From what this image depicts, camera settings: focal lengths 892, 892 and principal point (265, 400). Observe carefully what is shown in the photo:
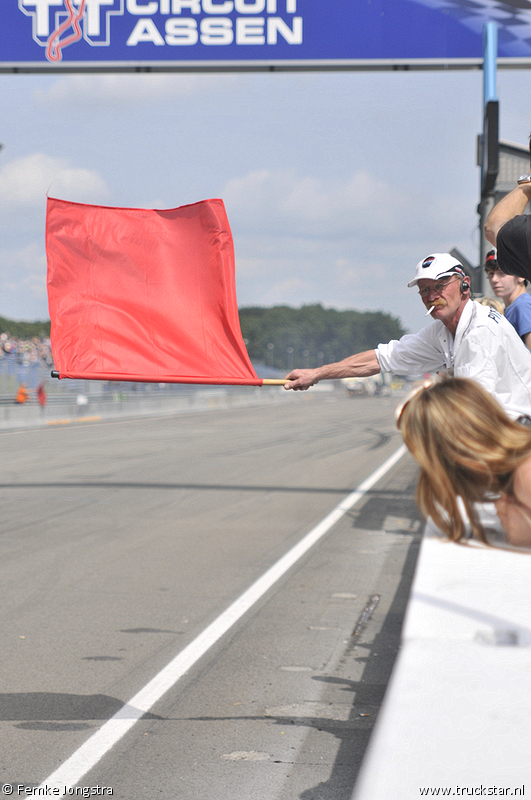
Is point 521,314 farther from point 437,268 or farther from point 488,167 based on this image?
point 488,167

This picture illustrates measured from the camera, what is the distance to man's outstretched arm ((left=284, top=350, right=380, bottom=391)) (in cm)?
415

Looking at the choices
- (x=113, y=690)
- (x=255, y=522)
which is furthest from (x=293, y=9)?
(x=113, y=690)

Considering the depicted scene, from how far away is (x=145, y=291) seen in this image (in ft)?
15.6

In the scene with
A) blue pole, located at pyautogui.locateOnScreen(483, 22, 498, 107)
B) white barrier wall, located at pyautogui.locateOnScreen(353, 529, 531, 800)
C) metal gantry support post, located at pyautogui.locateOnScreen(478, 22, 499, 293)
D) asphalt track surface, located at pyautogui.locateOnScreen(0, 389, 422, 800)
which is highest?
blue pole, located at pyautogui.locateOnScreen(483, 22, 498, 107)

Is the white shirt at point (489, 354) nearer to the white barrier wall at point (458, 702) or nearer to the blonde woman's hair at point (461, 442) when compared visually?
the white barrier wall at point (458, 702)

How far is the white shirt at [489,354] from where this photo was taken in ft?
12.4

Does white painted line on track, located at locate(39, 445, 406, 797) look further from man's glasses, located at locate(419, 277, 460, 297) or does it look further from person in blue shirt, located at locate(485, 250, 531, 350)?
person in blue shirt, located at locate(485, 250, 531, 350)

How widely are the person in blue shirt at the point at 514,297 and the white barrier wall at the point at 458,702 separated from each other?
7.14 feet

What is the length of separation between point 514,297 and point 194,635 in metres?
3.12

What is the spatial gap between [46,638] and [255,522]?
17.7 feet

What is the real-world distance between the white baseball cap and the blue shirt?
129 centimetres

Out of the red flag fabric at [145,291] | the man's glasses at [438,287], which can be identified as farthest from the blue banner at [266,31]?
the man's glasses at [438,287]

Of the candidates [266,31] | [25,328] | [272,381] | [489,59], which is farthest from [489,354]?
[25,328]

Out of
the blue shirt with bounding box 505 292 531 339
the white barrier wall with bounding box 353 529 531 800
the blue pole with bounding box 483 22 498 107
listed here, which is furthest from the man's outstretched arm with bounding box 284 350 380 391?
the blue pole with bounding box 483 22 498 107
